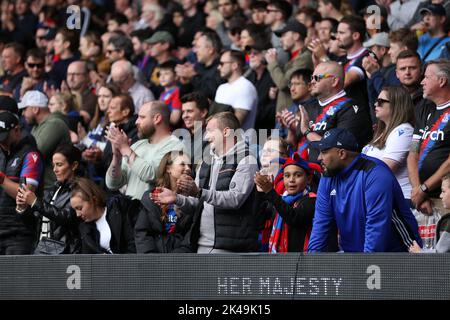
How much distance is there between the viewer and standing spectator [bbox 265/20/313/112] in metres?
11.8

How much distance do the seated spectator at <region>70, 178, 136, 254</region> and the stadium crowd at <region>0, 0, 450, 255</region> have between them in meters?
0.01

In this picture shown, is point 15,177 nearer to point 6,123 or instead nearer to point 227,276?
point 6,123

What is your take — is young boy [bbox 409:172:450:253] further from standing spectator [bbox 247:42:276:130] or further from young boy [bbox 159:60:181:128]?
young boy [bbox 159:60:181:128]

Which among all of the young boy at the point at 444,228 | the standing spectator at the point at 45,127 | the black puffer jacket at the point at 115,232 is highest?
the standing spectator at the point at 45,127

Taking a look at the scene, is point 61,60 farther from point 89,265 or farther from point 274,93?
point 89,265

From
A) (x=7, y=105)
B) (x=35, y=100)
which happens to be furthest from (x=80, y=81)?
(x=7, y=105)

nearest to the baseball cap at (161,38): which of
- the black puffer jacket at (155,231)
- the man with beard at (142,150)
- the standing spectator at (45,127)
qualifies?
the standing spectator at (45,127)

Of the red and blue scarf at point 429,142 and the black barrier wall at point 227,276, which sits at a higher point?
the red and blue scarf at point 429,142

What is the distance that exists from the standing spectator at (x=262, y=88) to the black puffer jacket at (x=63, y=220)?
3065 mm

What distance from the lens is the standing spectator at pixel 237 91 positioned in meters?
11.5

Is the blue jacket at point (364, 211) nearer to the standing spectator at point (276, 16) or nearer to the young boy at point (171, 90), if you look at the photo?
the young boy at point (171, 90)

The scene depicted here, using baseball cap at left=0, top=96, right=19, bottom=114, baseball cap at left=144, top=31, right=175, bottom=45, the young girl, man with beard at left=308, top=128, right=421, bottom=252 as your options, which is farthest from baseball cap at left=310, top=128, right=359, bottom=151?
baseball cap at left=144, top=31, right=175, bottom=45

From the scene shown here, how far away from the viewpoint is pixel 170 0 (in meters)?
17.2
